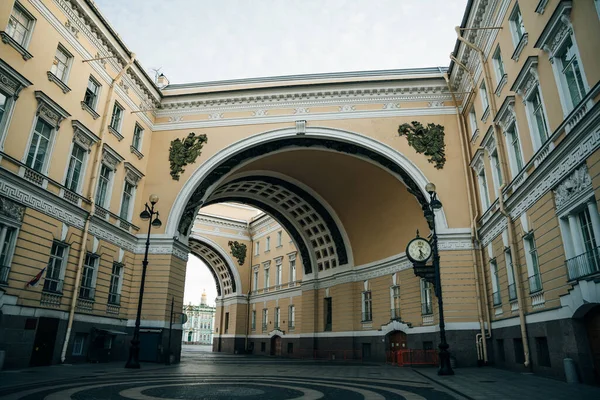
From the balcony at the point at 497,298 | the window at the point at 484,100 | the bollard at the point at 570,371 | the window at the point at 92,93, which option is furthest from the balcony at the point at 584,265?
the window at the point at 92,93

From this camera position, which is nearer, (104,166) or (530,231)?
(530,231)

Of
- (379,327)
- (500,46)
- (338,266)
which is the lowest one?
(379,327)

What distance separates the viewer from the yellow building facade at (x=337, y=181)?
480 inches

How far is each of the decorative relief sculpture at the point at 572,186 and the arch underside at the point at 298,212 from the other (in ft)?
65.4

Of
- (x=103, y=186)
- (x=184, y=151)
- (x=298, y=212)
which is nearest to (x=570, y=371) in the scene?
(x=103, y=186)

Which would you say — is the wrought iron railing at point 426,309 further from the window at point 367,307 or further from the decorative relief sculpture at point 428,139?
the decorative relief sculpture at point 428,139

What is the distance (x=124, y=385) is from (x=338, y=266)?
74.0 ft

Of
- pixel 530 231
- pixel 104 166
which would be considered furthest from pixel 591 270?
pixel 104 166

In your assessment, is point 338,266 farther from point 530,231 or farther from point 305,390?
point 305,390

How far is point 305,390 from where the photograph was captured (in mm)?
10102

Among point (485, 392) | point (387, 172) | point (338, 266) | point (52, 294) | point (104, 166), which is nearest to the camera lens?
point (485, 392)

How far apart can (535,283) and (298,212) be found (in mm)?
21444

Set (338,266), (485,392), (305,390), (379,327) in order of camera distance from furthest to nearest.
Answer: (338,266), (379,327), (305,390), (485,392)

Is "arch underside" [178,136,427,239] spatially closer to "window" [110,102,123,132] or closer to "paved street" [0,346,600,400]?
"window" [110,102,123,132]
